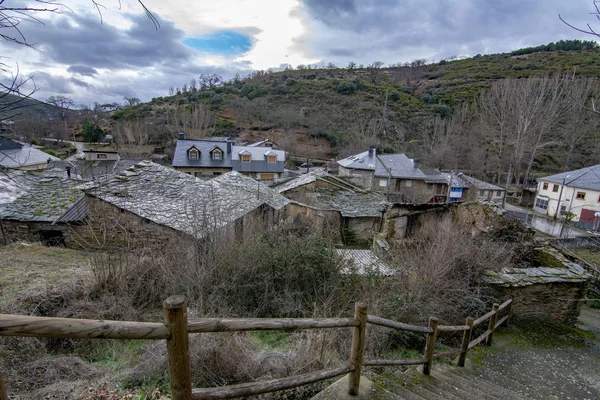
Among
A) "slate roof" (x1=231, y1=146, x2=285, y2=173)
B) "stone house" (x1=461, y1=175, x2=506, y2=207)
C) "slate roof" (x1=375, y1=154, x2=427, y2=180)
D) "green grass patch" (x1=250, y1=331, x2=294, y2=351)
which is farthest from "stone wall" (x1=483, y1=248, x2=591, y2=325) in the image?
"slate roof" (x1=231, y1=146, x2=285, y2=173)

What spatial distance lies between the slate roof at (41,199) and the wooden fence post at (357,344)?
1269 centimetres

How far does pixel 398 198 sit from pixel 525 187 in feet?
56.0

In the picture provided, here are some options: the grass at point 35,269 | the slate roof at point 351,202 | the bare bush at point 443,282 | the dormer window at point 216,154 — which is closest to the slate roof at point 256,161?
the dormer window at point 216,154

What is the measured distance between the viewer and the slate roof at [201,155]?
105 feet

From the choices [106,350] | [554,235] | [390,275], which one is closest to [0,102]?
[106,350]

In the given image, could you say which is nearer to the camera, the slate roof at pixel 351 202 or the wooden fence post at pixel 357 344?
the wooden fence post at pixel 357 344

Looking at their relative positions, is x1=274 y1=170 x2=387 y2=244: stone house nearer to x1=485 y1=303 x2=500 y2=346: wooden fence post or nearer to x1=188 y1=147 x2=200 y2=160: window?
x1=485 y1=303 x2=500 y2=346: wooden fence post

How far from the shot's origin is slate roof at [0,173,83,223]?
1198cm

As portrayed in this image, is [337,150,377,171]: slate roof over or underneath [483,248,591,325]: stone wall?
over

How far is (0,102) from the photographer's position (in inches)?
135

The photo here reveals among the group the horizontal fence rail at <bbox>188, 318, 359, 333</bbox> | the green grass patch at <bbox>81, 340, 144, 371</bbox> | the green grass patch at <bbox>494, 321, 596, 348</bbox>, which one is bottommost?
the green grass patch at <bbox>494, 321, 596, 348</bbox>

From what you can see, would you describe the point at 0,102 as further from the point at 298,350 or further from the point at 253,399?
the point at 298,350

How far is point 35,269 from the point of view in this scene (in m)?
8.00

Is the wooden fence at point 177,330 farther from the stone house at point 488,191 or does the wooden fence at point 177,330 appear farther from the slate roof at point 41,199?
the stone house at point 488,191
